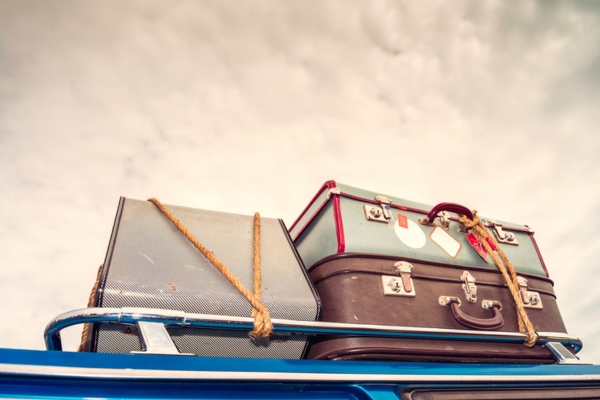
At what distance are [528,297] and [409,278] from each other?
73cm

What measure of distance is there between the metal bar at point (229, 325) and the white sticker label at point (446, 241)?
428 millimetres

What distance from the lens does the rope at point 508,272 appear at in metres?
1.51

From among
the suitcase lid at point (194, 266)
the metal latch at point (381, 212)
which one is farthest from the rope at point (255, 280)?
the metal latch at point (381, 212)

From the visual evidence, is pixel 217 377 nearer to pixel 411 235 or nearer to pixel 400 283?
pixel 400 283

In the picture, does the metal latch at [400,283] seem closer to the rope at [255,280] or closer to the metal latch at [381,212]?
the metal latch at [381,212]

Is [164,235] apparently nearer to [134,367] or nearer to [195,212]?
[195,212]

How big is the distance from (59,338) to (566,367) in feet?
5.57

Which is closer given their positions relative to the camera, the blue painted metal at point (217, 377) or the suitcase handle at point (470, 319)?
the blue painted metal at point (217, 377)

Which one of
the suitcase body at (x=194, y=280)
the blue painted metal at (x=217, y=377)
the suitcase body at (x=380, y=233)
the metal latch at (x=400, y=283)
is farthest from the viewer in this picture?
the suitcase body at (x=380, y=233)

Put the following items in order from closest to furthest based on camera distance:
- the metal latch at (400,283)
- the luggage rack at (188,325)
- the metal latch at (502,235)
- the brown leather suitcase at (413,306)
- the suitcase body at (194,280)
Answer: the luggage rack at (188,325)
the suitcase body at (194,280)
the brown leather suitcase at (413,306)
the metal latch at (400,283)
the metal latch at (502,235)

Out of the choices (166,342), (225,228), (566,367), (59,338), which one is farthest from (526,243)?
(59,338)

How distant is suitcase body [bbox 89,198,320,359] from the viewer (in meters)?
1.07

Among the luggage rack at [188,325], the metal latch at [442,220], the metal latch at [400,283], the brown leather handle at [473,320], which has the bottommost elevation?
the luggage rack at [188,325]

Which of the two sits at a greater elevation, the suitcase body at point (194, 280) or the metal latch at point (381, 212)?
the metal latch at point (381, 212)
